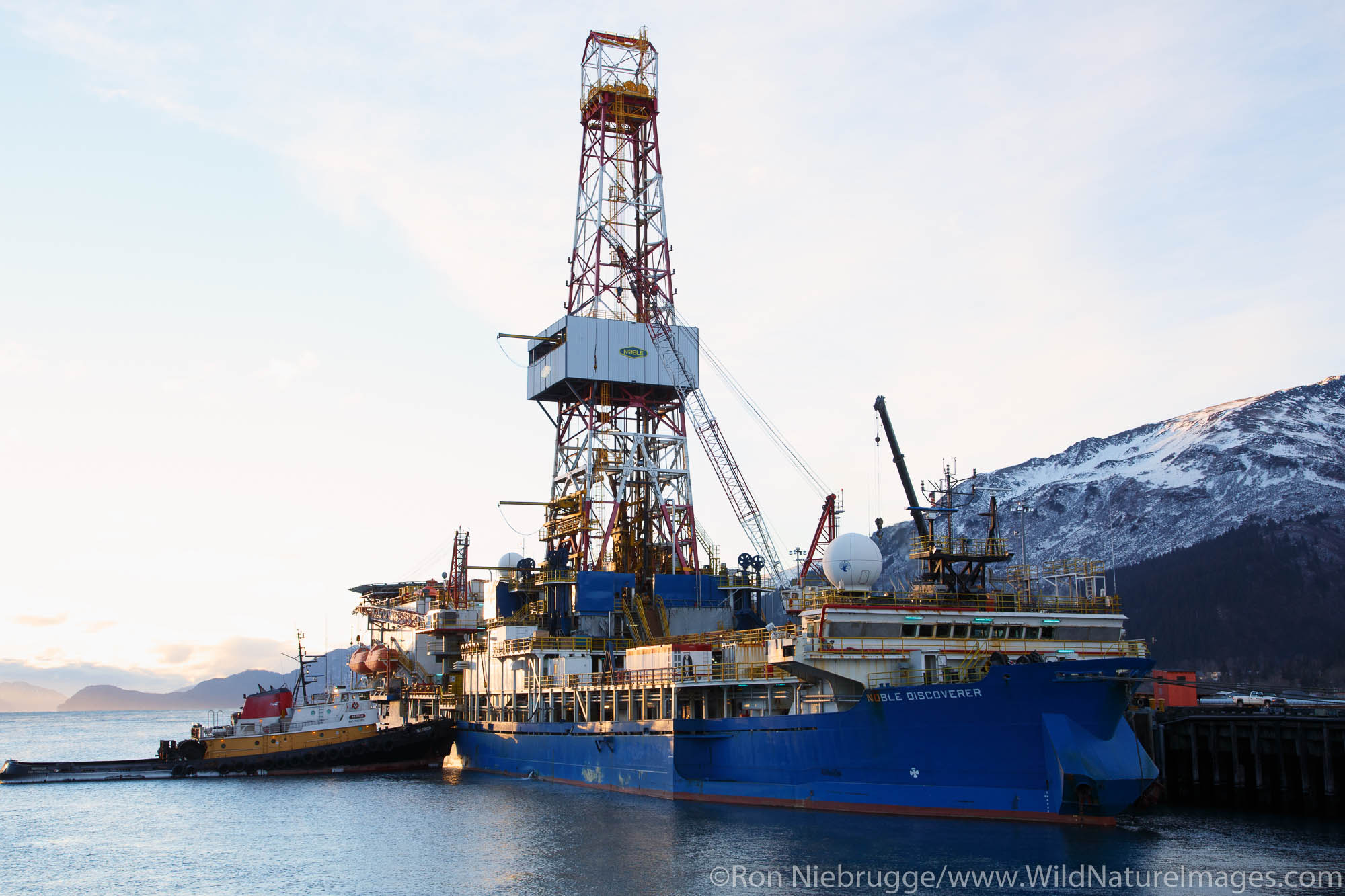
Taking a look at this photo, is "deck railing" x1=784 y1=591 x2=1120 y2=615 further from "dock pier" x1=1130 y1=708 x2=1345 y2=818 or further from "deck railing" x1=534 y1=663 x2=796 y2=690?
"dock pier" x1=1130 y1=708 x2=1345 y2=818

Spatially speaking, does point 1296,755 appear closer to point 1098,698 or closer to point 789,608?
point 1098,698

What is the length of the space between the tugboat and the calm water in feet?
46.3

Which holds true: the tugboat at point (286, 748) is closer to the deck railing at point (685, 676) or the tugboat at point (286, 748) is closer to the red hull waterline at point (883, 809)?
the deck railing at point (685, 676)

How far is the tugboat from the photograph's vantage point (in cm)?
7212

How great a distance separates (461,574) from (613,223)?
28659 millimetres

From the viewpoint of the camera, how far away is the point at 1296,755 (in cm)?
5191

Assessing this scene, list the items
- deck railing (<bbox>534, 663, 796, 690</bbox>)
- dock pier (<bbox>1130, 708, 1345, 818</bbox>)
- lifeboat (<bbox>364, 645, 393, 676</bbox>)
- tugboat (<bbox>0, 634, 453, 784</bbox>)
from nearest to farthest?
deck railing (<bbox>534, 663, 796, 690</bbox>)
dock pier (<bbox>1130, 708, 1345, 818</bbox>)
tugboat (<bbox>0, 634, 453, 784</bbox>)
lifeboat (<bbox>364, 645, 393, 676</bbox>)

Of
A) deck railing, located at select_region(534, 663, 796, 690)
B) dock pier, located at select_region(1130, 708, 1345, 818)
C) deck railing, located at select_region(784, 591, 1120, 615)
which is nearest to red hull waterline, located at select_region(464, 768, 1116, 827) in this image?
deck railing, located at select_region(534, 663, 796, 690)

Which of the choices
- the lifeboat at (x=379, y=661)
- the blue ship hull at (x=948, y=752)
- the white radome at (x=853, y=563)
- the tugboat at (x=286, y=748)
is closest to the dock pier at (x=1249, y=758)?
the blue ship hull at (x=948, y=752)

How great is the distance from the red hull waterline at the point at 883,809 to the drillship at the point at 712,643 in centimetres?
12

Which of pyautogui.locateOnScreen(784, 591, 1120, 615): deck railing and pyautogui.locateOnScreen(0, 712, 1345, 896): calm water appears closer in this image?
pyautogui.locateOnScreen(0, 712, 1345, 896): calm water

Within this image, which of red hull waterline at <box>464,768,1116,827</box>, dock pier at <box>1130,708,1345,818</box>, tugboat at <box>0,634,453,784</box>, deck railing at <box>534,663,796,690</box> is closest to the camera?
red hull waterline at <box>464,768,1116,827</box>

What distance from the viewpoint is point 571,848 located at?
42.2m

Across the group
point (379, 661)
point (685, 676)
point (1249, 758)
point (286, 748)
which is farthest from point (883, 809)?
point (379, 661)
